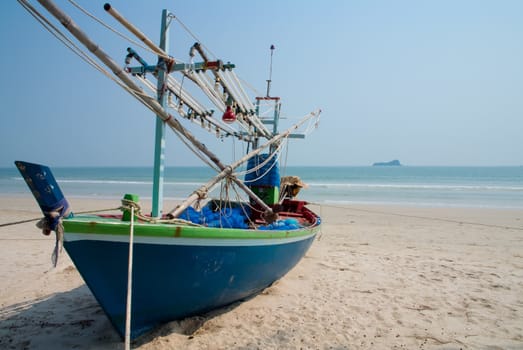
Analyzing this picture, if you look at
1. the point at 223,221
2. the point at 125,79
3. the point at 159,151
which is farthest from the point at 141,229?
the point at 223,221

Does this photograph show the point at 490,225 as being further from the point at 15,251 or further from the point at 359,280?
the point at 15,251

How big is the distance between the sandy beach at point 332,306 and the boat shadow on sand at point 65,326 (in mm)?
12

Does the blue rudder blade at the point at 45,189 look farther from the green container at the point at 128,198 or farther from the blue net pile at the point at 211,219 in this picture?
the blue net pile at the point at 211,219

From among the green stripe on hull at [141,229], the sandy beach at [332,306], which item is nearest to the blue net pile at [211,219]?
the sandy beach at [332,306]

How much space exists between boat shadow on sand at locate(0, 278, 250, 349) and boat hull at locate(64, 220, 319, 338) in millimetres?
188

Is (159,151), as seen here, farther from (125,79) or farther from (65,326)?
(65,326)

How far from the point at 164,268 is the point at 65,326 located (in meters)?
1.97

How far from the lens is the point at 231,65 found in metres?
4.94

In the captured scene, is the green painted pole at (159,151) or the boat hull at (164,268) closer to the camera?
the boat hull at (164,268)

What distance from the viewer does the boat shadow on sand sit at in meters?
3.95

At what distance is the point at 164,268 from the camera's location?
3.60 meters

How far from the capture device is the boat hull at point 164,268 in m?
3.38

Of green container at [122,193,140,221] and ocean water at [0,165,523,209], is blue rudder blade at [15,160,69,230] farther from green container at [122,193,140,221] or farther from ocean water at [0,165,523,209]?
ocean water at [0,165,523,209]

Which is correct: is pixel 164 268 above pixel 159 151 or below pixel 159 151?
below
